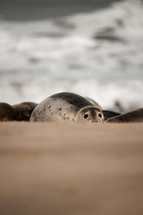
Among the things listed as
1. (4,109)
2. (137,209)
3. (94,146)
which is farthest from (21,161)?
(4,109)

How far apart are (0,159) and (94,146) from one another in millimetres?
586

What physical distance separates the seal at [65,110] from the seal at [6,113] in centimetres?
165

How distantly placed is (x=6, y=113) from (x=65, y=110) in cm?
260

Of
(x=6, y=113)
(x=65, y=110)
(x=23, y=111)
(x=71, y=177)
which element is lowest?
(x=71, y=177)

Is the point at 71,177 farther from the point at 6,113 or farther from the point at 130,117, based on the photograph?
the point at 6,113

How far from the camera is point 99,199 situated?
0.95 meters

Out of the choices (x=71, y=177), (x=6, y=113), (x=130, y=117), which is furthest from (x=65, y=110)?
(x=71, y=177)

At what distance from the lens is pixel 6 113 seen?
7672 mm

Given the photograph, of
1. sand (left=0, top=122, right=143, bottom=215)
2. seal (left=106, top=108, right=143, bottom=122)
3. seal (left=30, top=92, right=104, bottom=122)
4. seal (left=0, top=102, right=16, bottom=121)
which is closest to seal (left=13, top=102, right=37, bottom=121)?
seal (left=0, top=102, right=16, bottom=121)

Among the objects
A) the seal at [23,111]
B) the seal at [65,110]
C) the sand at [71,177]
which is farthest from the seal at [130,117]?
the sand at [71,177]

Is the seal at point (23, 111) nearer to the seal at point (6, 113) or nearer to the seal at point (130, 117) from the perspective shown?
the seal at point (6, 113)

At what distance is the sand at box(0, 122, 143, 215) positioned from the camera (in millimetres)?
912

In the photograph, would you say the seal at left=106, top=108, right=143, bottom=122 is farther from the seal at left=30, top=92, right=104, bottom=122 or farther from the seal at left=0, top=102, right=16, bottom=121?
the seal at left=0, top=102, right=16, bottom=121

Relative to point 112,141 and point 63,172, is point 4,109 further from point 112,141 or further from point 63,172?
point 63,172
